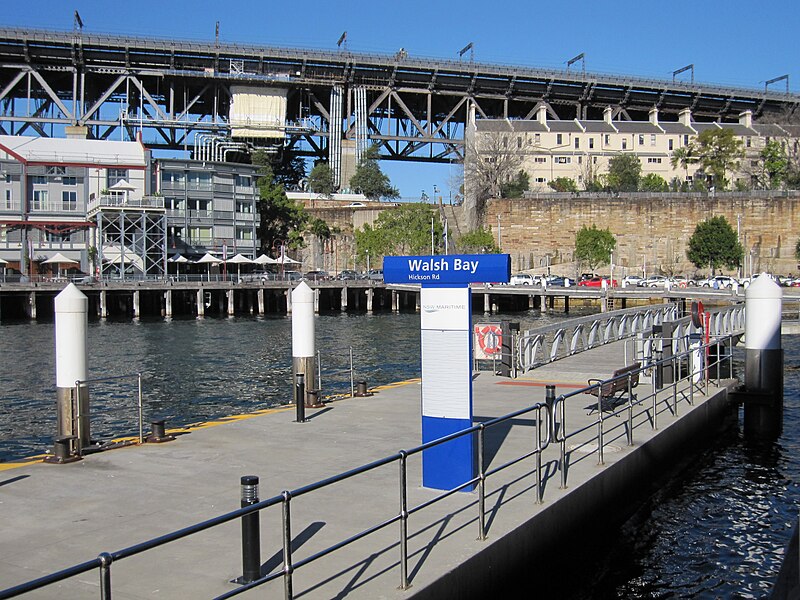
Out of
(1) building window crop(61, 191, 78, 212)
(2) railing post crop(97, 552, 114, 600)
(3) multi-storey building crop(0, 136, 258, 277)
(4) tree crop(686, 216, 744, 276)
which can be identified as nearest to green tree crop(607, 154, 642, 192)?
(4) tree crop(686, 216, 744, 276)

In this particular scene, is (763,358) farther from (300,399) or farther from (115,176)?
(115,176)

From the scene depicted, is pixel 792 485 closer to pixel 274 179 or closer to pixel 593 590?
pixel 593 590

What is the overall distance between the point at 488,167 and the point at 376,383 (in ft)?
281

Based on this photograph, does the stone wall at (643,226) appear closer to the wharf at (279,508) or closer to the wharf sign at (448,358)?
the wharf at (279,508)

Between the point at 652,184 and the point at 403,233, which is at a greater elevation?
the point at 652,184

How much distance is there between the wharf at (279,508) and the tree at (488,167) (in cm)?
10151

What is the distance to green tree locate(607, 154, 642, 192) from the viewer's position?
11638cm

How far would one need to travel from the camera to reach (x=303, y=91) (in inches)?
4857

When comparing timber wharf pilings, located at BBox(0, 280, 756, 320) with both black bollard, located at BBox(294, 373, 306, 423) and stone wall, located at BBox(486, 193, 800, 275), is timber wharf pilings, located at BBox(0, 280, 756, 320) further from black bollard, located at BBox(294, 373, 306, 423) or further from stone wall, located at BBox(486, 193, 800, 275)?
black bollard, located at BBox(294, 373, 306, 423)

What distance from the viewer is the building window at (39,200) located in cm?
9150

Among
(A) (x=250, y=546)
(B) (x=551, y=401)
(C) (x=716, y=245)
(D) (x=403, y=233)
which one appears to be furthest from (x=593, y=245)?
(A) (x=250, y=546)

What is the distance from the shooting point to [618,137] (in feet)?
400

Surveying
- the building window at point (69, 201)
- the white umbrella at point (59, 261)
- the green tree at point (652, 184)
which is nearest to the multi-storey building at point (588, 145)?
the green tree at point (652, 184)

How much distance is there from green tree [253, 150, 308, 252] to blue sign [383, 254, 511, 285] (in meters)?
97.8
